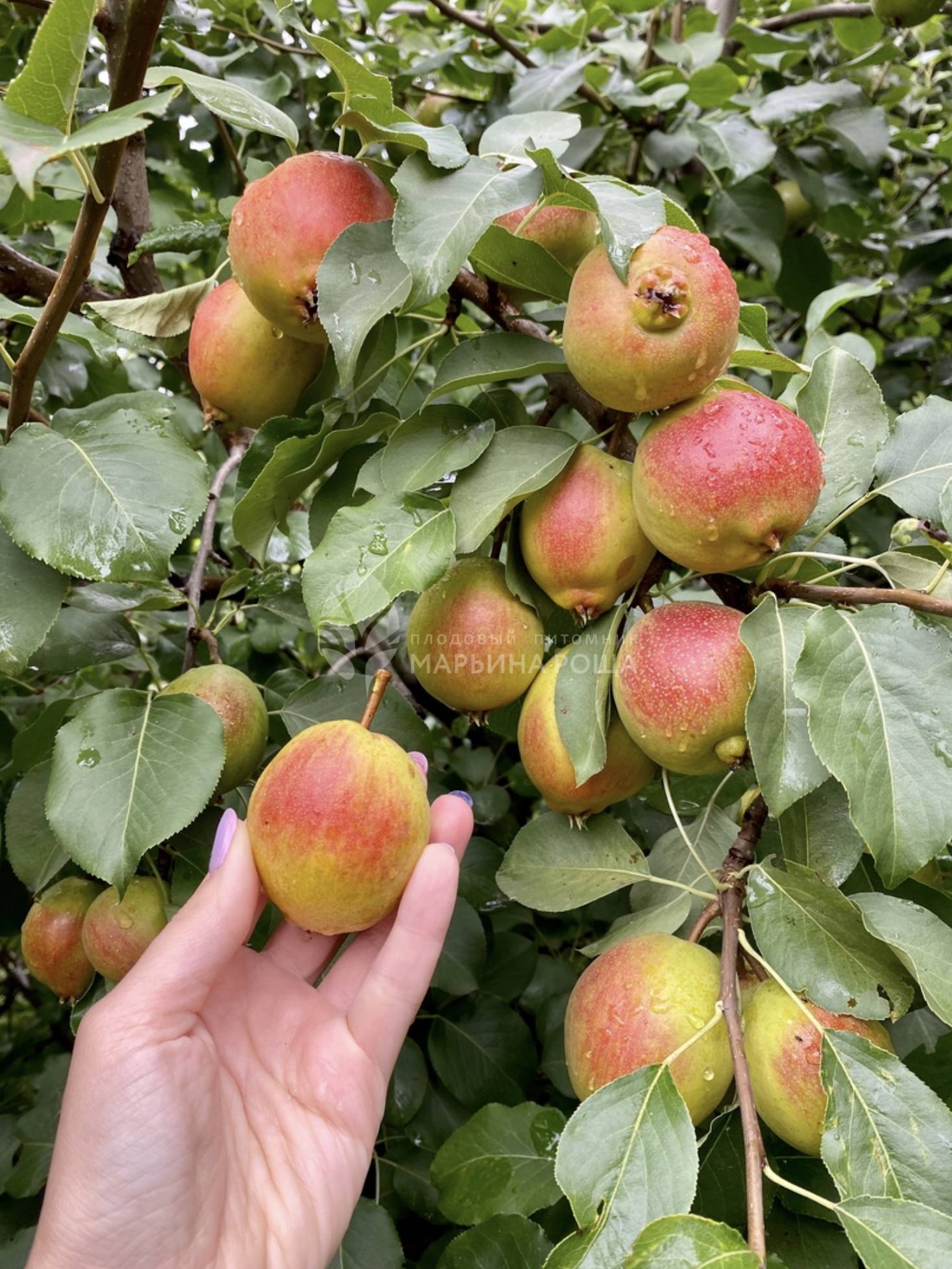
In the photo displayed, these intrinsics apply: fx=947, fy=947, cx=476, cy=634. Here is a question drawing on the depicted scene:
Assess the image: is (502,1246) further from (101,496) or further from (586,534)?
(101,496)

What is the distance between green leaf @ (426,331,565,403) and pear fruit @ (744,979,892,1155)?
61cm

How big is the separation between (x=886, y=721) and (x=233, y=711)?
2.35 feet

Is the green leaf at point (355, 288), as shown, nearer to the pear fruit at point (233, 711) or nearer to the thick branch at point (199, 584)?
the thick branch at point (199, 584)

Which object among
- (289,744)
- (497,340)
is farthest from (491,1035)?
(497,340)

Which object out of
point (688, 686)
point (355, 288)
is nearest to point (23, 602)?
point (355, 288)

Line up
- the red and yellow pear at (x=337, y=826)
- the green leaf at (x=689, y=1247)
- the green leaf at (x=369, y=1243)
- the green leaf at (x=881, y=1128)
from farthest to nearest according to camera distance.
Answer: the green leaf at (x=369, y=1243), the red and yellow pear at (x=337, y=826), the green leaf at (x=881, y=1128), the green leaf at (x=689, y=1247)

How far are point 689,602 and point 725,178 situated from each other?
1.25 meters

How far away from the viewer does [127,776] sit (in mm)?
979

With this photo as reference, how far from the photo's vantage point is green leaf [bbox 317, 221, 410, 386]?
860 mm

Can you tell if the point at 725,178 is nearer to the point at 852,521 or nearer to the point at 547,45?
the point at 547,45

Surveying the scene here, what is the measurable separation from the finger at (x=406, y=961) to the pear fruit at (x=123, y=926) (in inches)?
10.1

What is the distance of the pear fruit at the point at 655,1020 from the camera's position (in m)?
0.87

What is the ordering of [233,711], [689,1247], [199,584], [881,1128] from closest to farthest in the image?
[689,1247], [881,1128], [233,711], [199,584]

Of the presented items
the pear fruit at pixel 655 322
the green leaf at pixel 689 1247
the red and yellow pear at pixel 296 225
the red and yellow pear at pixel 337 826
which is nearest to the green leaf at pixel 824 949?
the green leaf at pixel 689 1247
